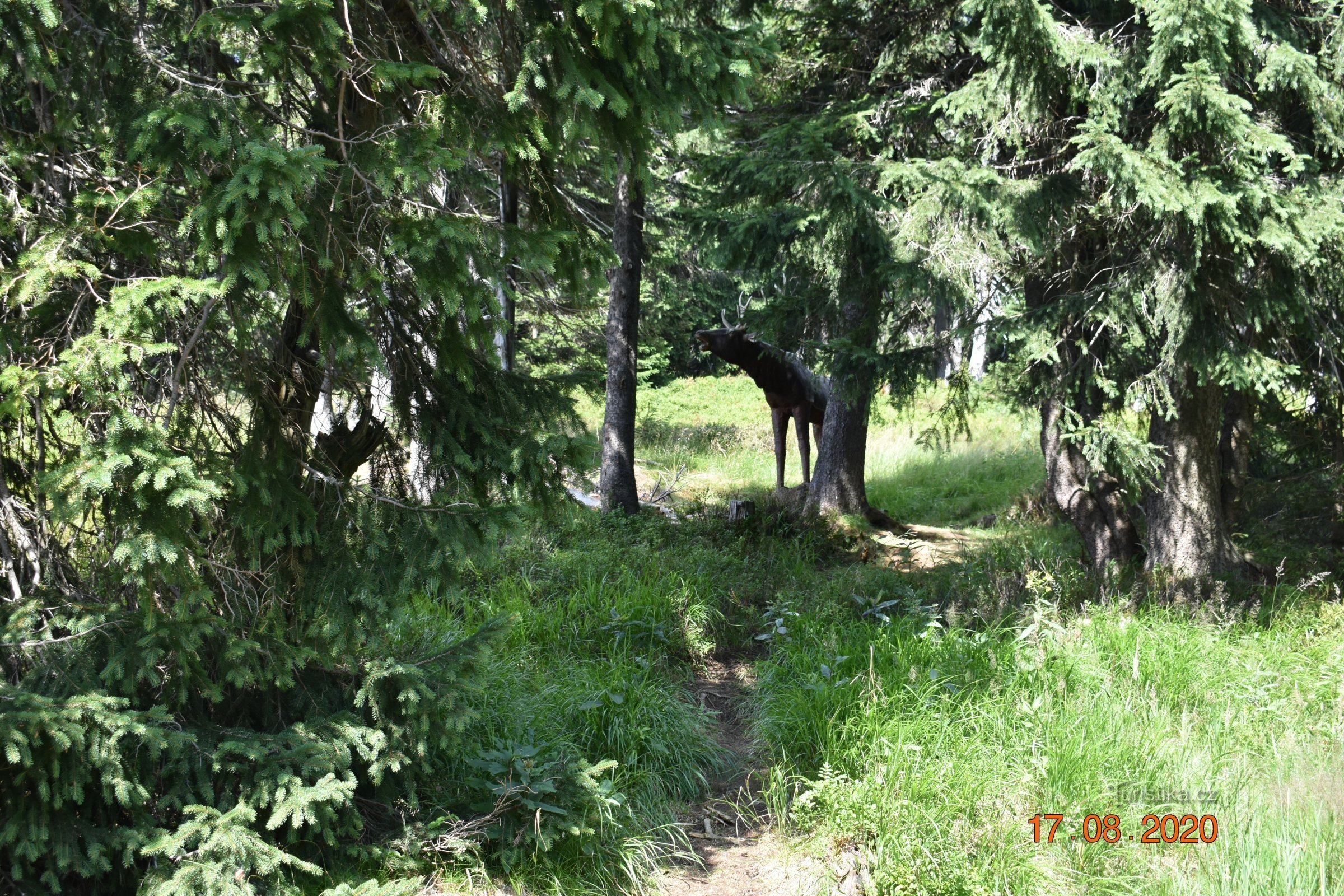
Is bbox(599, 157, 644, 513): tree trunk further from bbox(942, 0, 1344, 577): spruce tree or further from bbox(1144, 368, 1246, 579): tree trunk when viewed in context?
bbox(1144, 368, 1246, 579): tree trunk

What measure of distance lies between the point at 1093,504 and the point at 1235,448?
1468 mm

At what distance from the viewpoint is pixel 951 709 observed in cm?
532

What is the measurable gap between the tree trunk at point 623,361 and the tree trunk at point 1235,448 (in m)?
5.81

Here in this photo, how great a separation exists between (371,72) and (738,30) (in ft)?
4.82

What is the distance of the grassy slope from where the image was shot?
4047 millimetres

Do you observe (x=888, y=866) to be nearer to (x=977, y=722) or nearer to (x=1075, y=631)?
(x=977, y=722)

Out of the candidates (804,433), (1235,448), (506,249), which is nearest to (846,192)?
(506,249)

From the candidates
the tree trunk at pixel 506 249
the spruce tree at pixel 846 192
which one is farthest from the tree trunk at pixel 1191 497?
the tree trunk at pixel 506 249

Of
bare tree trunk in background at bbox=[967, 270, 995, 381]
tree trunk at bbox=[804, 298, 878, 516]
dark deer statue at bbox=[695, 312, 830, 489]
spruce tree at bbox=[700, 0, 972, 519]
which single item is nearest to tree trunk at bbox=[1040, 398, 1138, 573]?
bare tree trunk in background at bbox=[967, 270, 995, 381]

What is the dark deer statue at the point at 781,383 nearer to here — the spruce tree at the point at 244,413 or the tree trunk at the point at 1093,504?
the tree trunk at the point at 1093,504

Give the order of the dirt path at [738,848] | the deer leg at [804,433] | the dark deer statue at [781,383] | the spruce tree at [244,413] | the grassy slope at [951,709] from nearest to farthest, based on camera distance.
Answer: the spruce tree at [244,413], the grassy slope at [951,709], the dirt path at [738,848], the dark deer statue at [781,383], the deer leg at [804,433]
